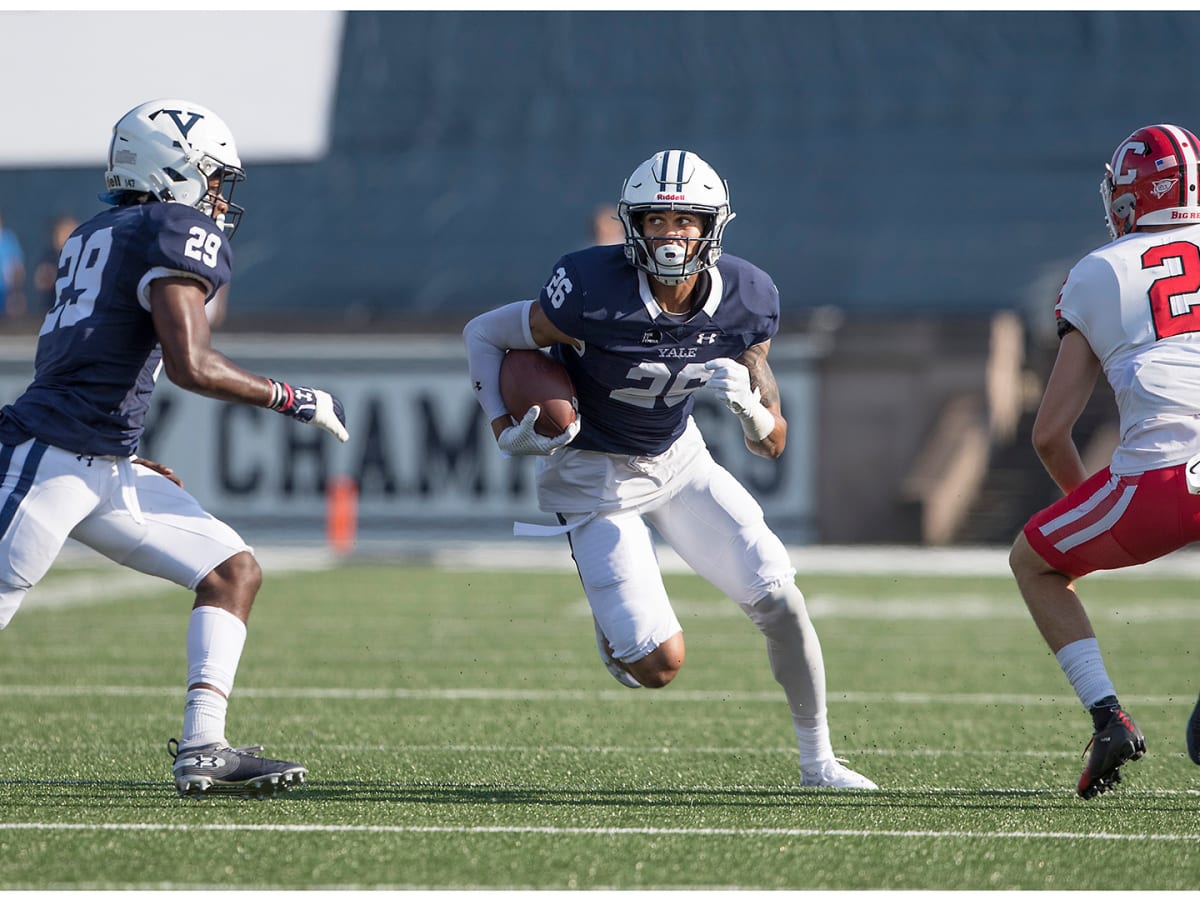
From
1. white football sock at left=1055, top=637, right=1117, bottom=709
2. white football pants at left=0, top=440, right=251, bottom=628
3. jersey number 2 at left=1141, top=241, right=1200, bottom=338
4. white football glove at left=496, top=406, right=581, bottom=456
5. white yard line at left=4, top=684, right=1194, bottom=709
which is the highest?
jersey number 2 at left=1141, top=241, right=1200, bottom=338

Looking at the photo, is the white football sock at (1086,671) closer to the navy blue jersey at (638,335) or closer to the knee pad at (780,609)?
the knee pad at (780,609)

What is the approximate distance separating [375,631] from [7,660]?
2014mm

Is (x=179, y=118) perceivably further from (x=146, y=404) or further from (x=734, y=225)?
(x=734, y=225)

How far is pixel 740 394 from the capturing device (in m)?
4.72

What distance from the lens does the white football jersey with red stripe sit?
4.39m

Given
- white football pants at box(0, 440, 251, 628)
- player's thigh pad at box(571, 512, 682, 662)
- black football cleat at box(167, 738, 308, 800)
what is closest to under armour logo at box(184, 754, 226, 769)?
black football cleat at box(167, 738, 308, 800)

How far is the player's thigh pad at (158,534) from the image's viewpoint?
4.54 metres

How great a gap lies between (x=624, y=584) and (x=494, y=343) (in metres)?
0.80

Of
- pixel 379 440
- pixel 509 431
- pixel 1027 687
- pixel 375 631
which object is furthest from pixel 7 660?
pixel 379 440

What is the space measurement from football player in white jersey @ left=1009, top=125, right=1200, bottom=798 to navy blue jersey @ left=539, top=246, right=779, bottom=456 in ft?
2.81

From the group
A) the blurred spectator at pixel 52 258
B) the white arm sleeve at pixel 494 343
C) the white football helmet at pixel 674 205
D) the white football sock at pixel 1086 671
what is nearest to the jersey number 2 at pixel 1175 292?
the white football sock at pixel 1086 671

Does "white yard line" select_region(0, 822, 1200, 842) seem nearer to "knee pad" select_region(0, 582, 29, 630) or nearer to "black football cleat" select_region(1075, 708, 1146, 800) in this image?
"black football cleat" select_region(1075, 708, 1146, 800)

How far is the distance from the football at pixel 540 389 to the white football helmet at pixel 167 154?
951mm

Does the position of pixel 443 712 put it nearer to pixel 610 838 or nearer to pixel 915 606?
pixel 610 838
